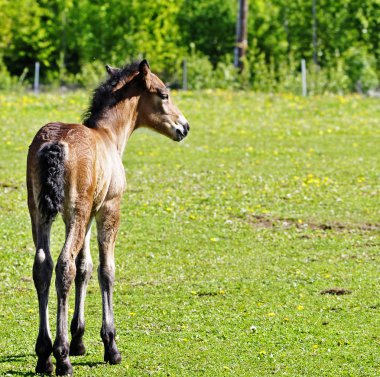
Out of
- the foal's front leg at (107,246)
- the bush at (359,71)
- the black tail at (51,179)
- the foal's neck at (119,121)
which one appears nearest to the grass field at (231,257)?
the foal's front leg at (107,246)

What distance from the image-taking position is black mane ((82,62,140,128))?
30.2ft

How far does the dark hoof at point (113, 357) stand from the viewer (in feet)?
28.1

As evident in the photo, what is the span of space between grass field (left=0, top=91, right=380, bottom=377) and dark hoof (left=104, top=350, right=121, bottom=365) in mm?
90

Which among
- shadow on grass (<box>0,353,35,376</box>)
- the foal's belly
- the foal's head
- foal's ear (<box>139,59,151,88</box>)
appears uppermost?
foal's ear (<box>139,59,151,88</box>)

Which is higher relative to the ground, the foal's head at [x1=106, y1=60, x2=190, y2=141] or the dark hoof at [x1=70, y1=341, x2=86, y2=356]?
the foal's head at [x1=106, y1=60, x2=190, y2=141]

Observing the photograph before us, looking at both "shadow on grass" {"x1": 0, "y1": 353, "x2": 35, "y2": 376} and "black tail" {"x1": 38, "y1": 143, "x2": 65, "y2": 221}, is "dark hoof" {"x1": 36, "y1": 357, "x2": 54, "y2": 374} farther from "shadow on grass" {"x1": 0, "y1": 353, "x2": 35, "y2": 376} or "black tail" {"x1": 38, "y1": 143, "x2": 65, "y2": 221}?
"black tail" {"x1": 38, "y1": 143, "x2": 65, "y2": 221}

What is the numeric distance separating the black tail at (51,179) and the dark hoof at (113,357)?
1550 millimetres

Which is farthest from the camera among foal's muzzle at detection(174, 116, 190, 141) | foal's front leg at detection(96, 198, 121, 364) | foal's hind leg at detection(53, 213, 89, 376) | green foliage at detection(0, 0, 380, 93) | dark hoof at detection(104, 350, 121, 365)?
green foliage at detection(0, 0, 380, 93)

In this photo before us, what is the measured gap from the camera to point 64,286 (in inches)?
310

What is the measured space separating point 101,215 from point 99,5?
34575 mm

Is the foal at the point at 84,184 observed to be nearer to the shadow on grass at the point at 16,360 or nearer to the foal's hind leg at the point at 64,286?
the foal's hind leg at the point at 64,286

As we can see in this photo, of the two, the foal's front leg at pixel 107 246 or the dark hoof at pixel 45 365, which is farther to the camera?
the foal's front leg at pixel 107 246

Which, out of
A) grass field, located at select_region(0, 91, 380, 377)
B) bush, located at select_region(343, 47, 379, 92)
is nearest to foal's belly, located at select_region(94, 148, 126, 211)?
grass field, located at select_region(0, 91, 380, 377)

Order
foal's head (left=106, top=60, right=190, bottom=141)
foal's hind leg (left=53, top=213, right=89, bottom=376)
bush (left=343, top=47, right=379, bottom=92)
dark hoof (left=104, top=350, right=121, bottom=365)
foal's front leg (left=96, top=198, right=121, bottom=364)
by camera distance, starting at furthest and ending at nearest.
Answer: bush (left=343, top=47, right=379, bottom=92), foal's head (left=106, top=60, right=190, bottom=141), foal's front leg (left=96, top=198, right=121, bottom=364), dark hoof (left=104, top=350, right=121, bottom=365), foal's hind leg (left=53, top=213, right=89, bottom=376)
